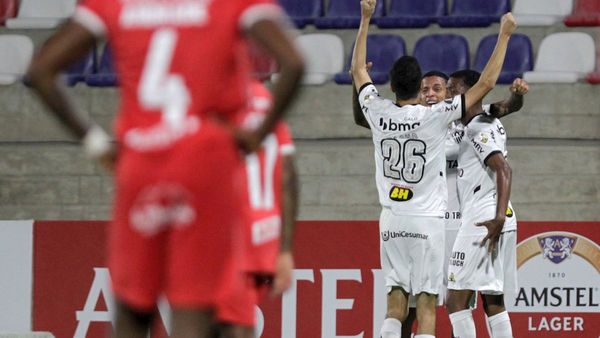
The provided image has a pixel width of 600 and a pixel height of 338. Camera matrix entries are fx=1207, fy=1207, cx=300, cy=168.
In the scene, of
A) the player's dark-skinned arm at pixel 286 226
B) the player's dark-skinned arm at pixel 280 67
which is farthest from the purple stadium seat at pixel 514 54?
the player's dark-skinned arm at pixel 280 67

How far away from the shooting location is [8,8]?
12859 millimetres

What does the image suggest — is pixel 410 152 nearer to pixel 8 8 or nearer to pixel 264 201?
pixel 264 201

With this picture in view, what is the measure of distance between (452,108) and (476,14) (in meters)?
4.75

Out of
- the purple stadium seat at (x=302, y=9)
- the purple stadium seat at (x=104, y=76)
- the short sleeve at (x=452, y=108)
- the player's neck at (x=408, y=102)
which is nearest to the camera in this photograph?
the short sleeve at (x=452, y=108)

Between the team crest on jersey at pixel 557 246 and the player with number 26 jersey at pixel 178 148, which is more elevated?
the player with number 26 jersey at pixel 178 148

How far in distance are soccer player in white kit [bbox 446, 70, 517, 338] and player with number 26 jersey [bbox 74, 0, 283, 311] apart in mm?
4957

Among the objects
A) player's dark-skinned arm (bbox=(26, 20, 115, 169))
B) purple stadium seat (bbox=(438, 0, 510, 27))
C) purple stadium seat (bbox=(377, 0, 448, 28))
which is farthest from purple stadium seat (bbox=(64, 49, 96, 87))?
player's dark-skinned arm (bbox=(26, 20, 115, 169))

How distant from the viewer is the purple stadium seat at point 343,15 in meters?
11.9

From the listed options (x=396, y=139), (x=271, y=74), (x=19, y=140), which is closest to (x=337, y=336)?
(x=396, y=139)

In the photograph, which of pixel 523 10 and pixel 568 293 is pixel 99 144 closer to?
pixel 568 293

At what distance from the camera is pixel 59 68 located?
122 inches

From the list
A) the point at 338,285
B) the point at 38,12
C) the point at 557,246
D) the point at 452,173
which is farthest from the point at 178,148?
the point at 38,12

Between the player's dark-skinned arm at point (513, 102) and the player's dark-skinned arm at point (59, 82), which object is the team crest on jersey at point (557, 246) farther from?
the player's dark-skinned arm at point (59, 82)

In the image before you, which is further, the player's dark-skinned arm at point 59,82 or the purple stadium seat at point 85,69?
the purple stadium seat at point 85,69
